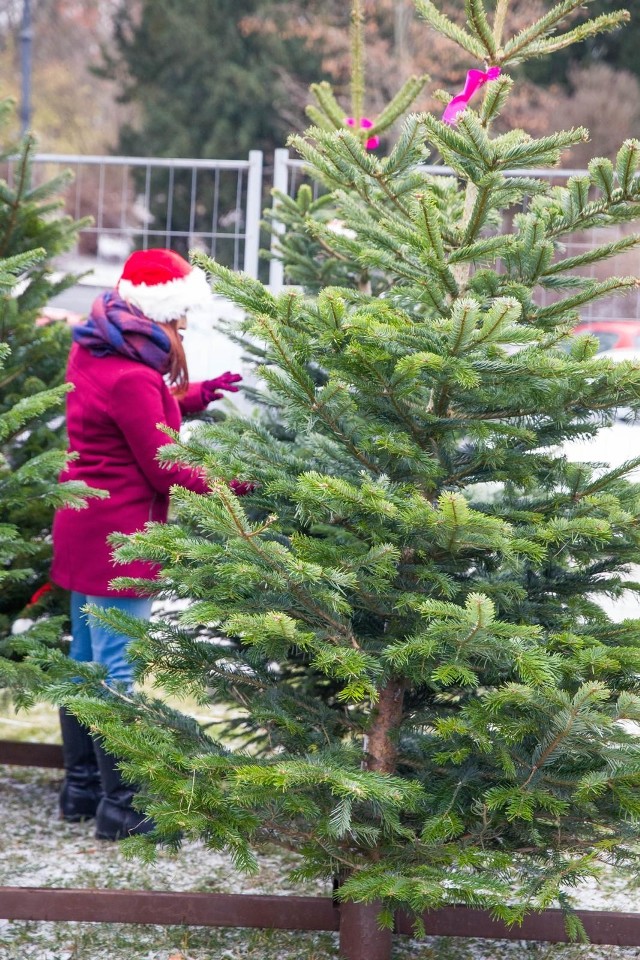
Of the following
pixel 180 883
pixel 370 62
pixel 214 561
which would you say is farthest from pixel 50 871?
pixel 370 62

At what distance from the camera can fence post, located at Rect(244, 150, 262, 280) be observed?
634cm

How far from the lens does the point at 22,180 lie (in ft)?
12.6

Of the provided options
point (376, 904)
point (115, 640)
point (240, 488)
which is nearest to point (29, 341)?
point (115, 640)

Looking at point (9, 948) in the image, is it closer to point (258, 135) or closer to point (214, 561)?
point (214, 561)

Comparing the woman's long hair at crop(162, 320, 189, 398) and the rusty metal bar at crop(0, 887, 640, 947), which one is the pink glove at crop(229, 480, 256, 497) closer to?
the woman's long hair at crop(162, 320, 189, 398)

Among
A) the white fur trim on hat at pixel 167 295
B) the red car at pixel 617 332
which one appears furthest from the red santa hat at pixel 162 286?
the red car at pixel 617 332

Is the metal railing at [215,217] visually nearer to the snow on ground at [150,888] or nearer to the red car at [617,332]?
the red car at [617,332]

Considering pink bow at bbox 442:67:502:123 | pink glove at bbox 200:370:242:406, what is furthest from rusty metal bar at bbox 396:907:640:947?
pink bow at bbox 442:67:502:123

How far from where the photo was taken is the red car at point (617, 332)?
23.0 feet

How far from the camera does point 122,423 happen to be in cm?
337

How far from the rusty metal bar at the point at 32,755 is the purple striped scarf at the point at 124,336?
5.66 ft

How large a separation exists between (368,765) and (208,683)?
0.47 metres

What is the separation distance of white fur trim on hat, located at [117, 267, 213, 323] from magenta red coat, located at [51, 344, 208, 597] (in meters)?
0.19

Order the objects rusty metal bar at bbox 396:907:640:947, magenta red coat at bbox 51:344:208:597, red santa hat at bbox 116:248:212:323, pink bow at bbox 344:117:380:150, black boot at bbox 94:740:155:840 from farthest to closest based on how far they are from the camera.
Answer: pink bow at bbox 344:117:380:150, black boot at bbox 94:740:155:840, red santa hat at bbox 116:248:212:323, magenta red coat at bbox 51:344:208:597, rusty metal bar at bbox 396:907:640:947
